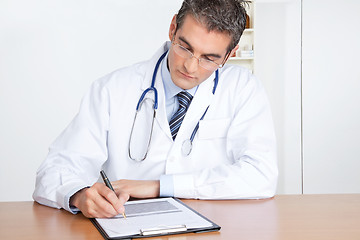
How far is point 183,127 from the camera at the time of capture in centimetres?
195

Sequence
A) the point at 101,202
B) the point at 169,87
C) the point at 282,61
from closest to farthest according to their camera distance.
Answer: the point at 101,202 < the point at 169,87 < the point at 282,61

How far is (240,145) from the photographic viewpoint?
1.92 metres

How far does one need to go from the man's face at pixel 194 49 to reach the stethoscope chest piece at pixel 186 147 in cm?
23

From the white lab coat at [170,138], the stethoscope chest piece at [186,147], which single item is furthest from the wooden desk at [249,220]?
the stethoscope chest piece at [186,147]

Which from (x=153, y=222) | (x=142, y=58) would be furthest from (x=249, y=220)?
(x=142, y=58)

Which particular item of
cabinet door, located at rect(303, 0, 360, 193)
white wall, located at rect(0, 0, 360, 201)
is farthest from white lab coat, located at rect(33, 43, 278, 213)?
cabinet door, located at rect(303, 0, 360, 193)

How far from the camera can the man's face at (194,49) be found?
1.77 m

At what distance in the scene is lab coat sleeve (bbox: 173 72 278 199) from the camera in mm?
1656

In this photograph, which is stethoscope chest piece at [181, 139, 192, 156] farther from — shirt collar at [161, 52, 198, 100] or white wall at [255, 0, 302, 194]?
white wall at [255, 0, 302, 194]

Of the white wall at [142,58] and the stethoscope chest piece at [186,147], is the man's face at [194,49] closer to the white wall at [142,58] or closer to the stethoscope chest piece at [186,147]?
the stethoscope chest piece at [186,147]

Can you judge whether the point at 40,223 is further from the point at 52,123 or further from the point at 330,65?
the point at 330,65

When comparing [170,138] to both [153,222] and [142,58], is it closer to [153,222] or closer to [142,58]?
[153,222]

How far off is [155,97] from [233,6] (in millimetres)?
492

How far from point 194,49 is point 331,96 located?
11.0 ft
